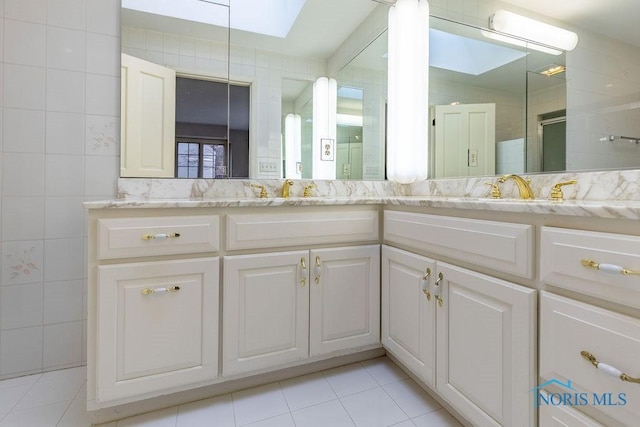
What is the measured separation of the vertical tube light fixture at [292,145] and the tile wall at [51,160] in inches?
34.1

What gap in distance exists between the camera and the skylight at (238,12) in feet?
5.21

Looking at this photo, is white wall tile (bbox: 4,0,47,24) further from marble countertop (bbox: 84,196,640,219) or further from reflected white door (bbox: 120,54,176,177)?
marble countertop (bbox: 84,196,640,219)

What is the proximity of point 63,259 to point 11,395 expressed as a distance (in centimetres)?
58

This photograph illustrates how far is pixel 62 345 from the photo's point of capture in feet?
5.07

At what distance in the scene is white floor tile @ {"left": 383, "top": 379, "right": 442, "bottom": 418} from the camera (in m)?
1.25

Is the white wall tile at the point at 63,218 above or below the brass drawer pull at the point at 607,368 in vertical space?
above

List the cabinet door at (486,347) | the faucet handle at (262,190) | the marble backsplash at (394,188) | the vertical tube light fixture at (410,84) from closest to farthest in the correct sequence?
the cabinet door at (486,347)
the marble backsplash at (394,188)
the faucet handle at (262,190)
the vertical tube light fixture at (410,84)

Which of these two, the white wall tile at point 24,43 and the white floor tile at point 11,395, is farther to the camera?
the white wall tile at point 24,43

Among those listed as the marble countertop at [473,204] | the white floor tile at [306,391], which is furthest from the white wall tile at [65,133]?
the white floor tile at [306,391]

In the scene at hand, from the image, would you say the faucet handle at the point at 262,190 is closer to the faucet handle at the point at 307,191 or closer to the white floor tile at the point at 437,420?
the faucet handle at the point at 307,191

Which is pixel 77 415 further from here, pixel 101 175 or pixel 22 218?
pixel 101 175

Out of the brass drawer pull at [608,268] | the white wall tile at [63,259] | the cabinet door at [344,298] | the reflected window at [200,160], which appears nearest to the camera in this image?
the brass drawer pull at [608,268]

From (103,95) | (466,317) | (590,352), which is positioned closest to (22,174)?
(103,95)

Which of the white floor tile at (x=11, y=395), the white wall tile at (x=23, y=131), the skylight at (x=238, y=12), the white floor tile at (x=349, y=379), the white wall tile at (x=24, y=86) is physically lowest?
the white floor tile at (x=11, y=395)
